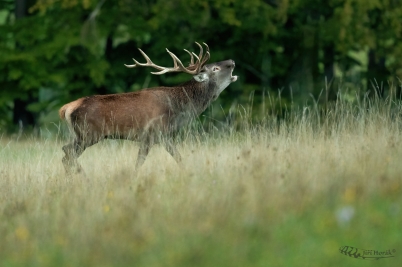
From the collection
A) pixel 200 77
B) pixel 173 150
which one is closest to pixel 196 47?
pixel 200 77

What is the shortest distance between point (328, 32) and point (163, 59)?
3.38m

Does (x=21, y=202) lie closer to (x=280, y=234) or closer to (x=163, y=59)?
(x=280, y=234)

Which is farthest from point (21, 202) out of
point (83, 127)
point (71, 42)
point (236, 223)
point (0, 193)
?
point (71, 42)

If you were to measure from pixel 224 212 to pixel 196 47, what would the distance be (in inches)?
509

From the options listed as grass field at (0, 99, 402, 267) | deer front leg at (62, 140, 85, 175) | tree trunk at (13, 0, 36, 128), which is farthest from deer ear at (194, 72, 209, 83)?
tree trunk at (13, 0, 36, 128)

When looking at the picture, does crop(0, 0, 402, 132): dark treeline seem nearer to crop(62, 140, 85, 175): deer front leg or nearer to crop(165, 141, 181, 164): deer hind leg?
crop(62, 140, 85, 175): deer front leg

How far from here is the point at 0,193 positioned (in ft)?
26.0
